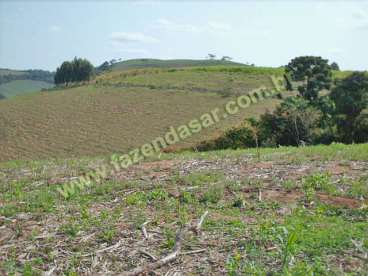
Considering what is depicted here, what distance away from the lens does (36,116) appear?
42.5 metres

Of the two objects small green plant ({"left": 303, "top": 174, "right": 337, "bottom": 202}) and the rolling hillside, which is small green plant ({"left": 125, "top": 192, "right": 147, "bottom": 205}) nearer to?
small green plant ({"left": 303, "top": 174, "right": 337, "bottom": 202})

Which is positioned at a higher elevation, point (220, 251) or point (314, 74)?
point (314, 74)

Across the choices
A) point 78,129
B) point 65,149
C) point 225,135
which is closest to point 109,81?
point 78,129

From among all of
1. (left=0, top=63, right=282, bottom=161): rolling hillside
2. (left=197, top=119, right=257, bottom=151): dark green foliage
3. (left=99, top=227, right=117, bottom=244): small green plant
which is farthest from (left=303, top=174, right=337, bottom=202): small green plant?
(left=0, top=63, right=282, bottom=161): rolling hillside

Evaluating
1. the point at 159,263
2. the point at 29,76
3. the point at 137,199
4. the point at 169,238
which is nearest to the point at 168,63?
the point at 29,76

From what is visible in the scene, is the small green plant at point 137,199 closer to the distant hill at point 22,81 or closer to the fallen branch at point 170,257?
the fallen branch at point 170,257

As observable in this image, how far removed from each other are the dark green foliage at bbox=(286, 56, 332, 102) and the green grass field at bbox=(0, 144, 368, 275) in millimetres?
27659

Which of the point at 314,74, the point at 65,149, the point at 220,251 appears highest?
the point at 314,74

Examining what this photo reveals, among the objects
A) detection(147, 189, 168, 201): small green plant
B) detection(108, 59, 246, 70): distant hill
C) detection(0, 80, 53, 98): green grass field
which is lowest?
detection(147, 189, 168, 201): small green plant

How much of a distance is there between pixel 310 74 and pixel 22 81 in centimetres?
7601

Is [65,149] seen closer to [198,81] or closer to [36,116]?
[36,116]

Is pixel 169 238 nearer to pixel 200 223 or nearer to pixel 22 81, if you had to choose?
pixel 200 223

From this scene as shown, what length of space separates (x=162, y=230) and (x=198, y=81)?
157ft

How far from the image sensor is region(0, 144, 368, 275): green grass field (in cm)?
499
